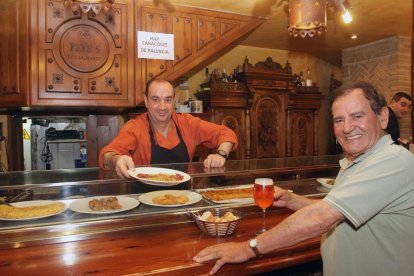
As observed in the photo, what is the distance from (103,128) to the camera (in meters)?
4.70

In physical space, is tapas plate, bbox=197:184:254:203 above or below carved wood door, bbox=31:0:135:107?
below

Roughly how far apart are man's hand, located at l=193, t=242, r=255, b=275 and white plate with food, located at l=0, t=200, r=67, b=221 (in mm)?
682

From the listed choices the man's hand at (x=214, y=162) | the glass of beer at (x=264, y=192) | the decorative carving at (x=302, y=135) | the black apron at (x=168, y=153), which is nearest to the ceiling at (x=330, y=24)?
the decorative carving at (x=302, y=135)

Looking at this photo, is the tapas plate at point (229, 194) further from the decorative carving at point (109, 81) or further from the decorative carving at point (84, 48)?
the decorative carving at point (84, 48)

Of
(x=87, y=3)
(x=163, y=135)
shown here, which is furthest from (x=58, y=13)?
(x=163, y=135)

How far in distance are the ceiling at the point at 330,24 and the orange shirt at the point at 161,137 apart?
160 cm

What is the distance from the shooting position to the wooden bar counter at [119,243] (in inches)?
47.5

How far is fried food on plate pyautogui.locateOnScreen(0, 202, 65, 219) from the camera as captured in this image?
139 centimetres

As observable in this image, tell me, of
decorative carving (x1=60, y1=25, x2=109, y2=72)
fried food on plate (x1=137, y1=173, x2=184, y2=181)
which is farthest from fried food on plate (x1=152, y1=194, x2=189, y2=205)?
decorative carving (x1=60, y1=25, x2=109, y2=72)

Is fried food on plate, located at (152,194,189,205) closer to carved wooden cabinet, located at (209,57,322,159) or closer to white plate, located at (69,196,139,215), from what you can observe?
white plate, located at (69,196,139,215)

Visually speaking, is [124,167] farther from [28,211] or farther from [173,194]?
[28,211]

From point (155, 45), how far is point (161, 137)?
1.21m

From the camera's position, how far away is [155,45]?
3.44 m

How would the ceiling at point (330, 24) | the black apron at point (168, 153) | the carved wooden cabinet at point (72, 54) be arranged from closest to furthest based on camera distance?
the black apron at point (168, 153) < the carved wooden cabinet at point (72, 54) < the ceiling at point (330, 24)
